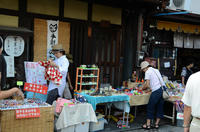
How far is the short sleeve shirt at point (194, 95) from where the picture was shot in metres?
3.47

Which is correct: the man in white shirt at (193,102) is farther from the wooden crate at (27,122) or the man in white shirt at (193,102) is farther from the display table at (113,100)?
the display table at (113,100)

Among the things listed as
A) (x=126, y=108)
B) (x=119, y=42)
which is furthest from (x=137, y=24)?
(x=126, y=108)

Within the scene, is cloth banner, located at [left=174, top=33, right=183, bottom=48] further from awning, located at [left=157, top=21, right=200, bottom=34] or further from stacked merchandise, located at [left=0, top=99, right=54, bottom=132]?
stacked merchandise, located at [left=0, top=99, right=54, bottom=132]

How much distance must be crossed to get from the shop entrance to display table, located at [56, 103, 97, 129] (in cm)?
243

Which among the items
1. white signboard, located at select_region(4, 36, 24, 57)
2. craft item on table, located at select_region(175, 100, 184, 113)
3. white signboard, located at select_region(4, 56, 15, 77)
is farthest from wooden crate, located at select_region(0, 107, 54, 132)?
craft item on table, located at select_region(175, 100, 184, 113)

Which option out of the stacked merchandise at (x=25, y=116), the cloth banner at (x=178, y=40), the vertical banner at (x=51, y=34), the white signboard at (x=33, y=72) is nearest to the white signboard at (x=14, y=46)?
the white signboard at (x=33, y=72)

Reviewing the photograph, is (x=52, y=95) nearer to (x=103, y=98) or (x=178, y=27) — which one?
(x=103, y=98)

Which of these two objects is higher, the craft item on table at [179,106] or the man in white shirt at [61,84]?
the man in white shirt at [61,84]

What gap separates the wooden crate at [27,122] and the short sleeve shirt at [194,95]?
3.22 meters

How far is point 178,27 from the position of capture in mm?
10867

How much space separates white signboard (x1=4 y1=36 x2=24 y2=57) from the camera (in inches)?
271

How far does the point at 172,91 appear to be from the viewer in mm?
8992

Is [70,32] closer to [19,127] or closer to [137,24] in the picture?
[137,24]

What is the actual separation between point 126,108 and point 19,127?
11.9 ft
